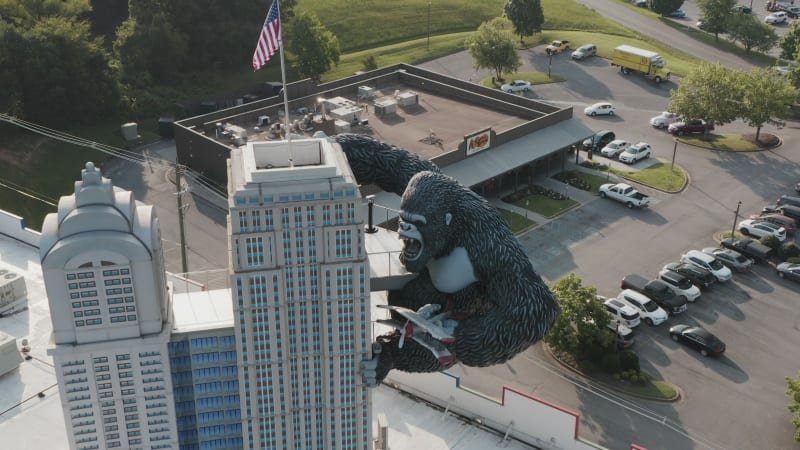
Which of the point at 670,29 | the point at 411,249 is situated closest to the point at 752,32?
the point at 670,29

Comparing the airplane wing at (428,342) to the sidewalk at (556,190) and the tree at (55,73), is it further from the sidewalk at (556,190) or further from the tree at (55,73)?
the tree at (55,73)

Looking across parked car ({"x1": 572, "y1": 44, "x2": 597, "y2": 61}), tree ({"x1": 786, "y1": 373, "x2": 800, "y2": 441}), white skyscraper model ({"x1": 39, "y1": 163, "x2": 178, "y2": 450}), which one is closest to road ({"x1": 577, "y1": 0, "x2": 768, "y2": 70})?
parked car ({"x1": 572, "y1": 44, "x2": 597, "y2": 61})

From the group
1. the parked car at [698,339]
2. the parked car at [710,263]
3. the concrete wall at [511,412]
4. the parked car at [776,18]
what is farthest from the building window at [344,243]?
the parked car at [776,18]

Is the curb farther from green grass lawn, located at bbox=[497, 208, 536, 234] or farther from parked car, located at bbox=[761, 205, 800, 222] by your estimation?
parked car, located at bbox=[761, 205, 800, 222]

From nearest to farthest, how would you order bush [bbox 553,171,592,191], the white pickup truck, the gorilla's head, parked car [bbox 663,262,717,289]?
1. the gorilla's head
2. parked car [bbox 663,262,717,289]
3. the white pickup truck
4. bush [bbox 553,171,592,191]

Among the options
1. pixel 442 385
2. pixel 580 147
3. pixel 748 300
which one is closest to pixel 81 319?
pixel 442 385

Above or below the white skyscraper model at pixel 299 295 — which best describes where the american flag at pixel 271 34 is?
above

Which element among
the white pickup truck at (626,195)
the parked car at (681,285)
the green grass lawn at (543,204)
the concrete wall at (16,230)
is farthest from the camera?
the white pickup truck at (626,195)
